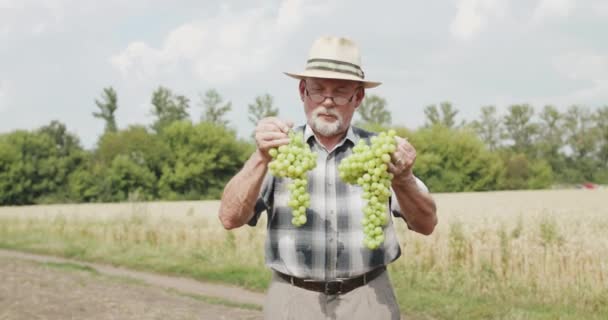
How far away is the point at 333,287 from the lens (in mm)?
3617

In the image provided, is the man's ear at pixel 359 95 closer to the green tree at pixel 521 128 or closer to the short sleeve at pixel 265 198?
the short sleeve at pixel 265 198

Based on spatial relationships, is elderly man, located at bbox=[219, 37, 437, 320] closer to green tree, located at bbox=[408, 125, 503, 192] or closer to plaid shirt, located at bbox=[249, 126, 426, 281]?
plaid shirt, located at bbox=[249, 126, 426, 281]

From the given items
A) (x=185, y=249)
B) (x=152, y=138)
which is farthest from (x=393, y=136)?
(x=152, y=138)

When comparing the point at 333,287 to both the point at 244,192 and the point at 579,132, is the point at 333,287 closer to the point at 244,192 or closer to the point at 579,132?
the point at 244,192

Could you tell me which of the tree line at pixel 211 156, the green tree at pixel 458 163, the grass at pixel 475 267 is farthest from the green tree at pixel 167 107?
the grass at pixel 475 267

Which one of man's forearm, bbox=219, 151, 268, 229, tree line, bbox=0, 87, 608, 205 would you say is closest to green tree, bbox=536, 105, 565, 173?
tree line, bbox=0, 87, 608, 205

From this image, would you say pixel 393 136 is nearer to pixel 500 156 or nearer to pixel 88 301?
pixel 88 301

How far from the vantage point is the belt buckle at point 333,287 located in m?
3.61

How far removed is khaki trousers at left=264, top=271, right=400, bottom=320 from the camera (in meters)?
3.58

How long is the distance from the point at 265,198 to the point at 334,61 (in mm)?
832

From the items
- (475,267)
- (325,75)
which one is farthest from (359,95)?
(475,267)

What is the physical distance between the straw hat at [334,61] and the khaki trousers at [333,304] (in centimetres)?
113

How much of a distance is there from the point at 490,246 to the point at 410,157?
10282 mm

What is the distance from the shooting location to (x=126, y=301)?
12.0 m
